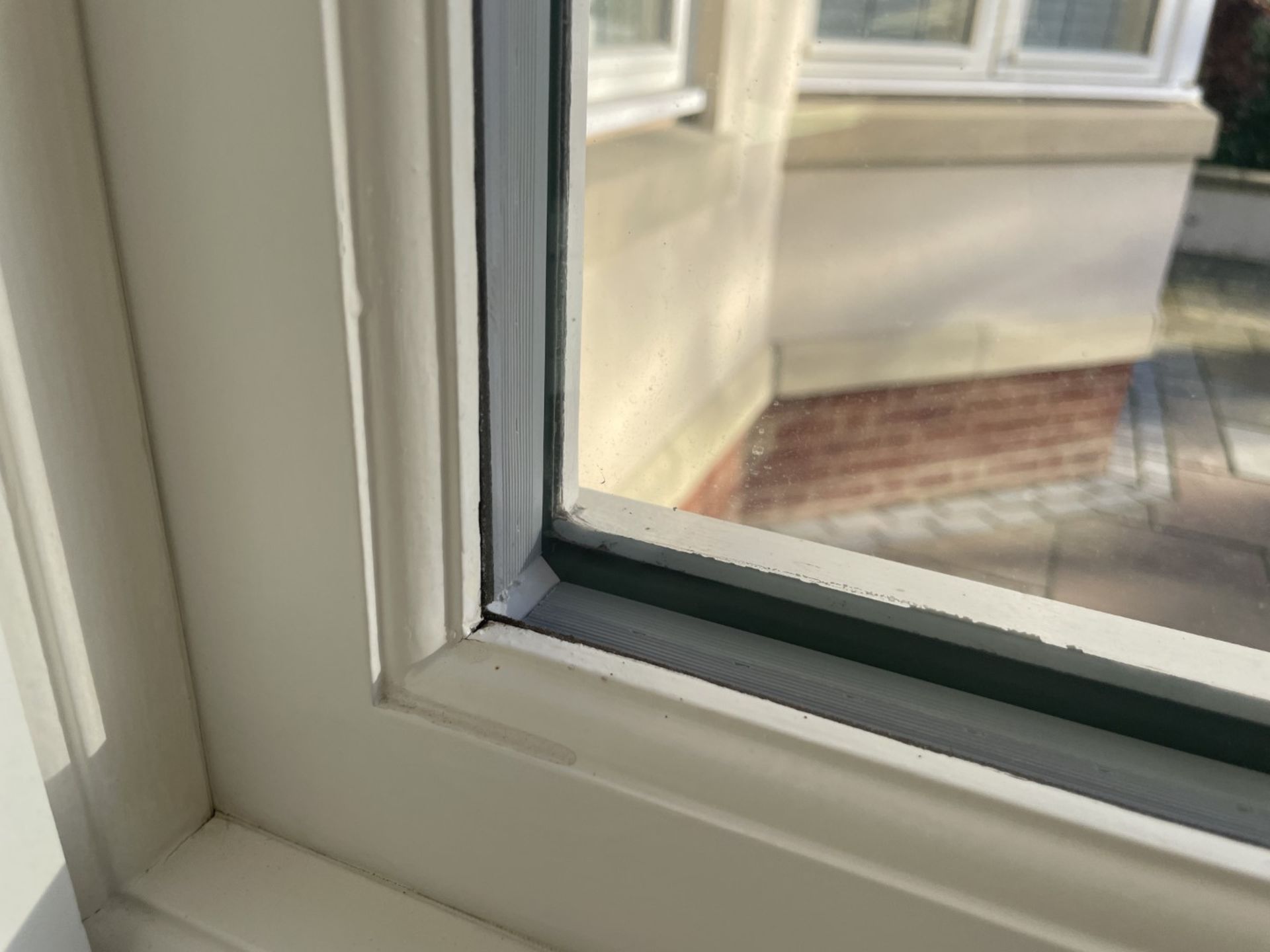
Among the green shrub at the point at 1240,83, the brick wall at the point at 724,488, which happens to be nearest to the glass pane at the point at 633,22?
the brick wall at the point at 724,488

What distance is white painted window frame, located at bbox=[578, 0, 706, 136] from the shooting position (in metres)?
1.11

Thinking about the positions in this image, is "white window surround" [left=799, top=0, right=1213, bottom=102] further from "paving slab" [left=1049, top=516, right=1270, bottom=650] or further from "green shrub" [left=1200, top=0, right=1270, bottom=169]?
"paving slab" [left=1049, top=516, right=1270, bottom=650]

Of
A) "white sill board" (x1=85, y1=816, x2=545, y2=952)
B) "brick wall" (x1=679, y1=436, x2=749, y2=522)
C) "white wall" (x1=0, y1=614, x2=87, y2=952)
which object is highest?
"white wall" (x1=0, y1=614, x2=87, y2=952)

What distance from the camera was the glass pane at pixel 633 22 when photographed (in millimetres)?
1087

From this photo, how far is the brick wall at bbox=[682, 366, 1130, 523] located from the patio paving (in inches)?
2.2

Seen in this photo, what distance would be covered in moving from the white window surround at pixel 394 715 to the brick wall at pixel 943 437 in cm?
162

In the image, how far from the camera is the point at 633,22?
1258 mm

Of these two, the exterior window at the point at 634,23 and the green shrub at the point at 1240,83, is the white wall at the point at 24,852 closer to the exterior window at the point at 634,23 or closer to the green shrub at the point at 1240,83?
the exterior window at the point at 634,23

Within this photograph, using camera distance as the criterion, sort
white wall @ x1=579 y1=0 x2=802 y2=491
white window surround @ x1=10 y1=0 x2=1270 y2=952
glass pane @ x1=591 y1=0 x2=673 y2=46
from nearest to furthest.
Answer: white window surround @ x1=10 y1=0 x2=1270 y2=952, white wall @ x1=579 y1=0 x2=802 y2=491, glass pane @ x1=591 y1=0 x2=673 y2=46

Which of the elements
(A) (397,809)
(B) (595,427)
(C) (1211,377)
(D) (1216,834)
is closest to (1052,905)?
(D) (1216,834)

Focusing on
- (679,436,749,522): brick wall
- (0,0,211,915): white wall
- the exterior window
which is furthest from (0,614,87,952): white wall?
the exterior window

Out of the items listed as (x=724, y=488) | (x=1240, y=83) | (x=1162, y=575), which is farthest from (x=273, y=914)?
(x=1240, y=83)

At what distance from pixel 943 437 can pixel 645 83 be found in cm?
156

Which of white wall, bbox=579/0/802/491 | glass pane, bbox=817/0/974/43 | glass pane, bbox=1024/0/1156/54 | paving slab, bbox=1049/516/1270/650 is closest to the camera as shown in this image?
white wall, bbox=579/0/802/491
